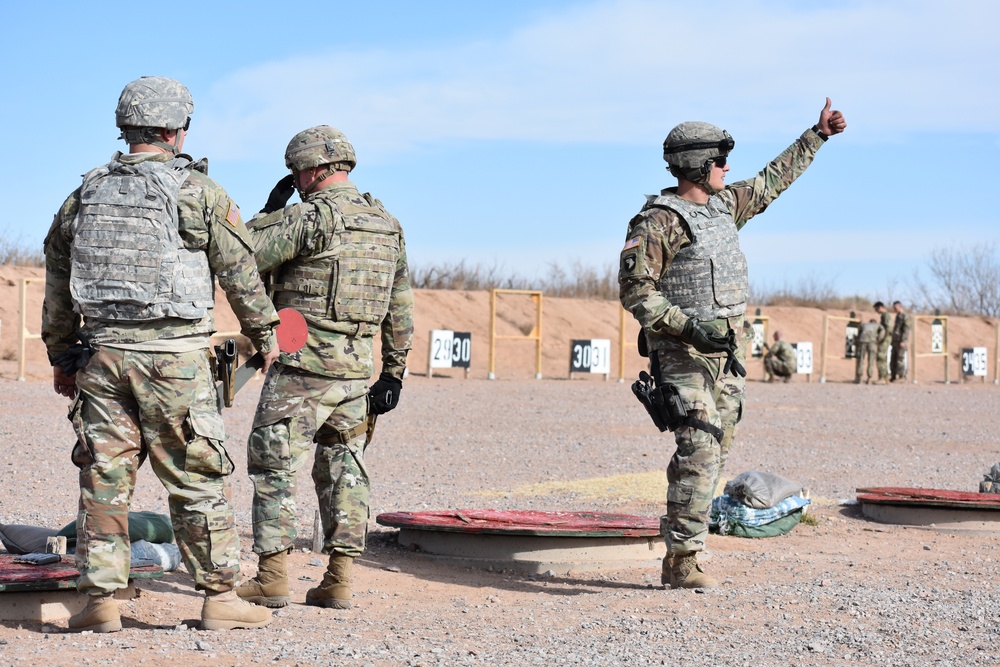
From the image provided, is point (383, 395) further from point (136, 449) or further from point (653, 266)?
point (653, 266)

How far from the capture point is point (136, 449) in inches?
184

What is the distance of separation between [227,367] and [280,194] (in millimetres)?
1018

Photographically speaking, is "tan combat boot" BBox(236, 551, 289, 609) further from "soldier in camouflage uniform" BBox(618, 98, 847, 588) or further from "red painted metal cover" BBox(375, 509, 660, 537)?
"soldier in camouflage uniform" BBox(618, 98, 847, 588)

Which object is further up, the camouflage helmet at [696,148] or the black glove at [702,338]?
the camouflage helmet at [696,148]

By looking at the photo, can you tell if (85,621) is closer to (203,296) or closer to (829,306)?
(203,296)

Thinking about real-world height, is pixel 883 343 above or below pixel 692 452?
above

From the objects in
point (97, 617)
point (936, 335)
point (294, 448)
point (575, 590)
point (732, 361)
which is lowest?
point (575, 590)

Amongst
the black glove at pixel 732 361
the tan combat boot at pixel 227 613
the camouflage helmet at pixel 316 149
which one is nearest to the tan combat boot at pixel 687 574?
the black glove at pixel 732 361

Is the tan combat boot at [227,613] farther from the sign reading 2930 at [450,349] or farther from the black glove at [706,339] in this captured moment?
the sign reading 2930 at [450,349]

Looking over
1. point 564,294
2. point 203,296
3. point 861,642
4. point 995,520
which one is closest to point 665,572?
point 861,642

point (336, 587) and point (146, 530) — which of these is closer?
point (336, 587)

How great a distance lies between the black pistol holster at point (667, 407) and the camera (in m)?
5.93

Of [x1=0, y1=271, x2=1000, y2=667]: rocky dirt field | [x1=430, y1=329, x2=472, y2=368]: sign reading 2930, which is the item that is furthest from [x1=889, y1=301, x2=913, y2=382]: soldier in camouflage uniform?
[x1=0, y1=271, x2=1000, y2=667]: rocky dirt field

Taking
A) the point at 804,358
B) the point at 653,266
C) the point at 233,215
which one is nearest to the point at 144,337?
the point at 233,215
